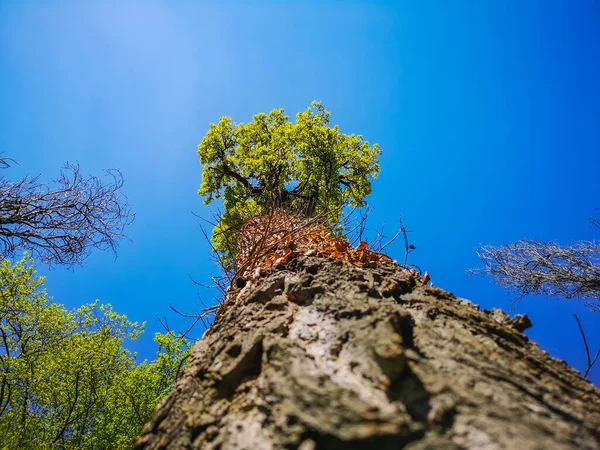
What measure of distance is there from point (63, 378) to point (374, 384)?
16.3 metres

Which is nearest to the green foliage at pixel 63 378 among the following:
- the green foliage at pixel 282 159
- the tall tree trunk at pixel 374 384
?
the green foliage at pixel 282 159

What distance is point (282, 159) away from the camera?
11.9 metres

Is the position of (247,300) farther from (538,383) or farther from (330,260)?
(538,383)

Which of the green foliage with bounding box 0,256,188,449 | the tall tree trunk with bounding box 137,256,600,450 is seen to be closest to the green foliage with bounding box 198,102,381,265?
the green foliage with bounding box 0,256,188,449

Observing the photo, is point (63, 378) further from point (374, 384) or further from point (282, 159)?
point (374, 384)

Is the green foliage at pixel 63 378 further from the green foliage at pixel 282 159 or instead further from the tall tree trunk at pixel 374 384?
the tall tree trunk at pixel 374 384

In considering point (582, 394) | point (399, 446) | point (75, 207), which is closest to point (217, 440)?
point (399, 446)

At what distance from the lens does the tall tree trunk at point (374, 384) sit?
95 cm

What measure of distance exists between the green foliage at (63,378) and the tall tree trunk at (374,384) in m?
10.3

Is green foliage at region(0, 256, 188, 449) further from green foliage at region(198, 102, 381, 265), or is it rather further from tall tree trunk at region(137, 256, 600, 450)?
tall tree trunk at region(137, 256, 600, 450)

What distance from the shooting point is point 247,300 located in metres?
2.10

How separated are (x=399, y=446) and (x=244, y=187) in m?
12.8

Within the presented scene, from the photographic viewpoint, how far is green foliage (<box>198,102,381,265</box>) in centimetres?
1190

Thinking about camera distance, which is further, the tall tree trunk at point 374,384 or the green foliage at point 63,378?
the green foliage at point 63,378
